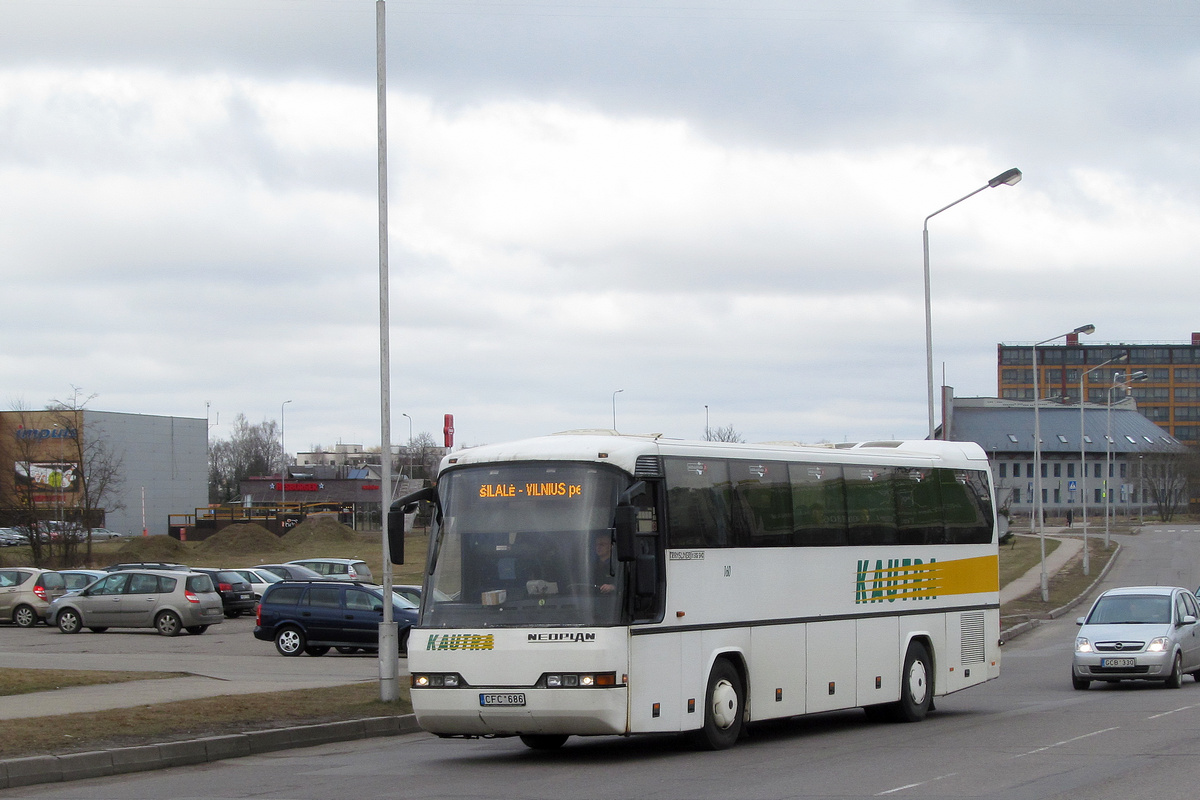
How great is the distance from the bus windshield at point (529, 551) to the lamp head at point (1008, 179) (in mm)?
19995

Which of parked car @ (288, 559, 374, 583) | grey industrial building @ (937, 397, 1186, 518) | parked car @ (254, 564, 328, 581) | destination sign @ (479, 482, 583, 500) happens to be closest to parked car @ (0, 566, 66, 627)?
parked car @ (254, 564, 328, 581)

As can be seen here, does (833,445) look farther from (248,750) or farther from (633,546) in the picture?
(248,750)

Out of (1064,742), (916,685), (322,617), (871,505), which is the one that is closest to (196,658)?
(322,617)

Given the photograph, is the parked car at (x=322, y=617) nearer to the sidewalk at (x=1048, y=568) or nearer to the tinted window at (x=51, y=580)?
the tinted window at (x=51, y=580)

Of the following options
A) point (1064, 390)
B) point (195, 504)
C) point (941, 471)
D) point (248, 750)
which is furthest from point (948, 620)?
point (1064, 390)

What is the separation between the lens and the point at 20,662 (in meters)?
25.4

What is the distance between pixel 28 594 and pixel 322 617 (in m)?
14.6

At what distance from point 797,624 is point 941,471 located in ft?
14.3

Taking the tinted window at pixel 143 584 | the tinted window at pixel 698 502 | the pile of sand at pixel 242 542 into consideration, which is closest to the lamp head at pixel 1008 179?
the tinted window at pixel 698 502

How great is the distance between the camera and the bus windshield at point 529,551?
42.2 ft

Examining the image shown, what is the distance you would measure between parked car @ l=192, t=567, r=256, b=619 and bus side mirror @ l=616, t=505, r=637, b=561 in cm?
3041

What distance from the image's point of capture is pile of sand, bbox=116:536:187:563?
225 feet

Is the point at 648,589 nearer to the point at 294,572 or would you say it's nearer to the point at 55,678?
the point at 55,678

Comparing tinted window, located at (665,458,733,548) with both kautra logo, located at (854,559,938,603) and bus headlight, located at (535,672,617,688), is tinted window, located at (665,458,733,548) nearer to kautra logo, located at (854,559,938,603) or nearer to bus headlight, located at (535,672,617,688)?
bus headlight, located at (535,672,617,688)
